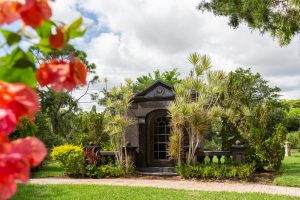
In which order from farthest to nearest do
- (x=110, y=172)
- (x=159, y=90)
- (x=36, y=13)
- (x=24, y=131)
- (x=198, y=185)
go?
(x=159, y=90) < (x=24, y=131) < (x=110, y=172) < (x=198, y=185) < (x=36, y=13)

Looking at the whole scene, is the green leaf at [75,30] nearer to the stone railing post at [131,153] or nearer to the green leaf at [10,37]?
the green leaf at [10,37]

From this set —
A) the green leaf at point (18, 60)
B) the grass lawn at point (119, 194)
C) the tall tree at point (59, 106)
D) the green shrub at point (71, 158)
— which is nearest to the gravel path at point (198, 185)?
the green shrub at point (71, 158)

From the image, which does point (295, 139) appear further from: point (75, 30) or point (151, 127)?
point (75, 30)

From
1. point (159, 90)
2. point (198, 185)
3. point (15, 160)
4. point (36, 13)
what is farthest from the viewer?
point (159, 90)

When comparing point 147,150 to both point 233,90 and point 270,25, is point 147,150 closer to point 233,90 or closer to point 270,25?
point 233,90

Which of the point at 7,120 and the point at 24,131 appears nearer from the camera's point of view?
the point at 7,120

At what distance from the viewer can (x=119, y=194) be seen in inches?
370

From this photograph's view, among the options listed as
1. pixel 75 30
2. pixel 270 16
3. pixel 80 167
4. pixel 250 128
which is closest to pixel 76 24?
pixel 75 30

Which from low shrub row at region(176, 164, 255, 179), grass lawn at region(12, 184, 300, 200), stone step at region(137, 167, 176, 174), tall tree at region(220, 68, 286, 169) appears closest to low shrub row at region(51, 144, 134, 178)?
stone step at region(137, 167, 176, 174)

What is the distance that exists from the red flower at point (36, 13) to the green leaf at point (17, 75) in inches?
3.8

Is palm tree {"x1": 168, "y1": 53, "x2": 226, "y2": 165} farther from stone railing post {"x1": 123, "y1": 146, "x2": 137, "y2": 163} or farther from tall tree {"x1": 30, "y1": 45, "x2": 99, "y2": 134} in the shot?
tall tree {"x1": 30, "y1": 45, "x2": 99, "y2": 134}

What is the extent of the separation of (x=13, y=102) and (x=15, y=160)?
119 mm

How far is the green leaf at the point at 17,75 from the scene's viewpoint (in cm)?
82

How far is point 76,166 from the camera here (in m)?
13.5
